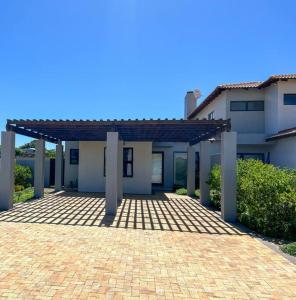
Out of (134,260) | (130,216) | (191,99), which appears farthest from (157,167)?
(134,260)

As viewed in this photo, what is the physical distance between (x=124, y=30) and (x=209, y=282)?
33.0ft

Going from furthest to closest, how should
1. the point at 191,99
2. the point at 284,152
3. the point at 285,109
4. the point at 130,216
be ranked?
the point at 191,99 < the point at 285,109 < the point at 284,152 < the point at 130,216

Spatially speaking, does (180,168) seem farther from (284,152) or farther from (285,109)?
(285,109)

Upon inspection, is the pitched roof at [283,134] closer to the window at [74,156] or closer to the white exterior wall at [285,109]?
the white exterior wall at [285,109]

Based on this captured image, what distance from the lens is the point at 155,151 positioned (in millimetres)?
21391

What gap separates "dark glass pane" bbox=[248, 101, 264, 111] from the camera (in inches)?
747

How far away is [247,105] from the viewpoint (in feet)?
62.3

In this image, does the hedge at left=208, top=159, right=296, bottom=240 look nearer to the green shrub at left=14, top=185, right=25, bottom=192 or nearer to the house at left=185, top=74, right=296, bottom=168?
the house at left=185, top=74, right=296, bottom=168

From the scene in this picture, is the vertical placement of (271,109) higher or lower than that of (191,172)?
higher

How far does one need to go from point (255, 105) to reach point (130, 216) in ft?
40.8

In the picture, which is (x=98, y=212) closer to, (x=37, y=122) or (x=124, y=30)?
(x=37, y=122)

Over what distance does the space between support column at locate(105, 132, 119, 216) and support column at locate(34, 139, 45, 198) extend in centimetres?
609

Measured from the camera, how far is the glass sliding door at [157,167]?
21.5 metres

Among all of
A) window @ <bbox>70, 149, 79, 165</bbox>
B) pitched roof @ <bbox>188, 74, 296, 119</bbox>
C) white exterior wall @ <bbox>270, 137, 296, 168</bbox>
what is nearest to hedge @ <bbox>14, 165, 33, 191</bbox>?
window @ <bbox>70, 149, 79, 165</bbox>
